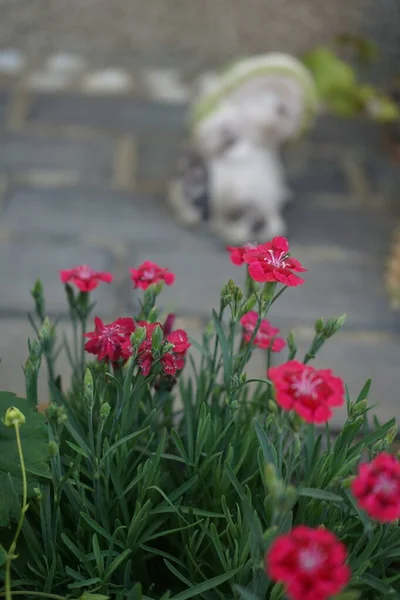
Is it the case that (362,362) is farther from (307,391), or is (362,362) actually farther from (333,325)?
(307,391)

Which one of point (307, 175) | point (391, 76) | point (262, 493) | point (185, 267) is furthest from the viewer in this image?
point (391, 76)

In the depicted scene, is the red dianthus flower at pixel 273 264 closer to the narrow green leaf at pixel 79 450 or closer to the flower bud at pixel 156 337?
the flower bud at pixel 156 337

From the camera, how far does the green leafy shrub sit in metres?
0.67

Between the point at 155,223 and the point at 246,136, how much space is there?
340 mm

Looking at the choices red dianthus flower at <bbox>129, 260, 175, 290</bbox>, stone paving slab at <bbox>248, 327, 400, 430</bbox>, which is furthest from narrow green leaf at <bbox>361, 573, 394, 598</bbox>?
stone paving slab at <bbox>248, 327, 400, 430</bbox>

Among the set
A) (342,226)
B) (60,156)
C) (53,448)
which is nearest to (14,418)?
(53,448)

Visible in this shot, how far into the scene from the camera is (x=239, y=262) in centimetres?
74

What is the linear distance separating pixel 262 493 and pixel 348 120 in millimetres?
2105

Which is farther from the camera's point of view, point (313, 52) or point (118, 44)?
point (118, 44)

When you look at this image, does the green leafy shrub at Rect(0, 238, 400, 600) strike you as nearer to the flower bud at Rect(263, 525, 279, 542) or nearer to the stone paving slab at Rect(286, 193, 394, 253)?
the flower bud at Rect(263, 525, 279, 542)

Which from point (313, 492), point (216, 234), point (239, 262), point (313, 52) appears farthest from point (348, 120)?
point (313, 492)

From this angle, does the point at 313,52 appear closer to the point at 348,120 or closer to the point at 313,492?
the point at 348,120

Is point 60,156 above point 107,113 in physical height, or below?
below

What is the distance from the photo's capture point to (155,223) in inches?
77.3
